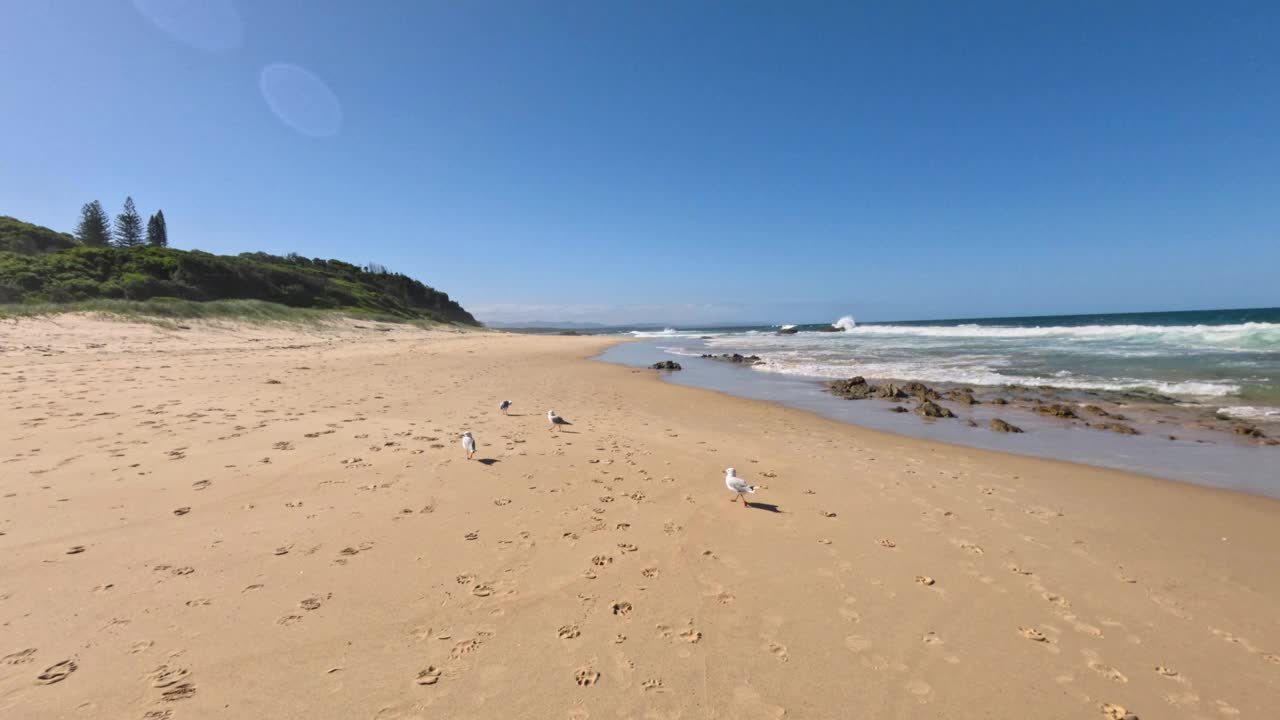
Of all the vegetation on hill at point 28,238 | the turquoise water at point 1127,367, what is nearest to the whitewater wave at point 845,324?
the turquoise water at point 1127,367

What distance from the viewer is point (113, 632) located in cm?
329

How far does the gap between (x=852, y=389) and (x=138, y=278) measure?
51.9 metres

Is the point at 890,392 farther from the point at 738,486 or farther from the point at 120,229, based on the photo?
the point at 120,229

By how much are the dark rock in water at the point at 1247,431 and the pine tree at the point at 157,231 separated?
398 feet

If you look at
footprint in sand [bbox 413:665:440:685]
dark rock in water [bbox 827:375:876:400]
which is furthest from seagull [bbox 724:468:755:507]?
dark rock in water [bbox 827:375:876:400]

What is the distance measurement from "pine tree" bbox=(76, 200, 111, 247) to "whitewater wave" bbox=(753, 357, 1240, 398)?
97.5 metres

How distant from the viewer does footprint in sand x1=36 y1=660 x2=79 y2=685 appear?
2.84m

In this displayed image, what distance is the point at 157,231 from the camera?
83.9 metres

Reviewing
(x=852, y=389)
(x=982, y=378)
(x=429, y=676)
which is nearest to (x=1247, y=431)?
(x=852, y=389)

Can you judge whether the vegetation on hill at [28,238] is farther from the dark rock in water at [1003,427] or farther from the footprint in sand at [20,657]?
the dark rock in water at [1003,427]

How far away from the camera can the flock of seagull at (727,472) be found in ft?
19.7

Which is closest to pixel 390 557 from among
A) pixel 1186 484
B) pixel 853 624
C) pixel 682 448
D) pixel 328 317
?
pixel 853 624

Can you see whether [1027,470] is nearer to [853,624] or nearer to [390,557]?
[853,624]

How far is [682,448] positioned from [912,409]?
830 cm
